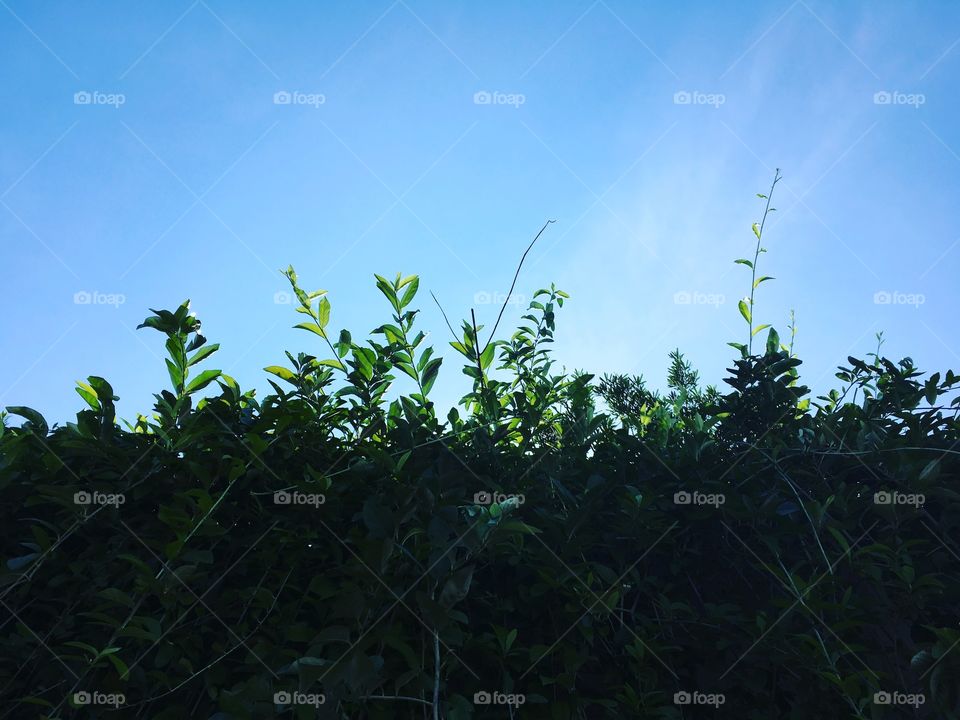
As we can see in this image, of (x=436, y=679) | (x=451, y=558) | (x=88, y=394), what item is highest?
(x=88, y=394)

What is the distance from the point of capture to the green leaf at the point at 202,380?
2.30 m

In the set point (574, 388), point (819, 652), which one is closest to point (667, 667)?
point (819, 652)

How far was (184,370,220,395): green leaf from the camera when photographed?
2.30 m

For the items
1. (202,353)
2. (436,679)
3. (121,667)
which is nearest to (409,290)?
(202,353)

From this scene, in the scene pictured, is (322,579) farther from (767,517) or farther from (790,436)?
(790,436)

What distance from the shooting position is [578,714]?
2033 millimetres

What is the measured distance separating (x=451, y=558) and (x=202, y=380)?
105cm

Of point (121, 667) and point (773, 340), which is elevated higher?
point (773, 340)

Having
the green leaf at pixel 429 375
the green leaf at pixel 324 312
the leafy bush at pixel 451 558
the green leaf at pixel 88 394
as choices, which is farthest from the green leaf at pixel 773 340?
the green leaf at pixel 88 394

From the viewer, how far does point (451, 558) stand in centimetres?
190

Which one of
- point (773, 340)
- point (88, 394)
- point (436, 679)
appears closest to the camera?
point (436, 679)

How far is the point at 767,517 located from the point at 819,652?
419 mm

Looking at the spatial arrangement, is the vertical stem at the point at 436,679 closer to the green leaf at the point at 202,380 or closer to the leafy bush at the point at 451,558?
the leafy bush at the point at 451,558

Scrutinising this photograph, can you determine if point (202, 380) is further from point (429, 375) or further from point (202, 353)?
point (429, 375)
